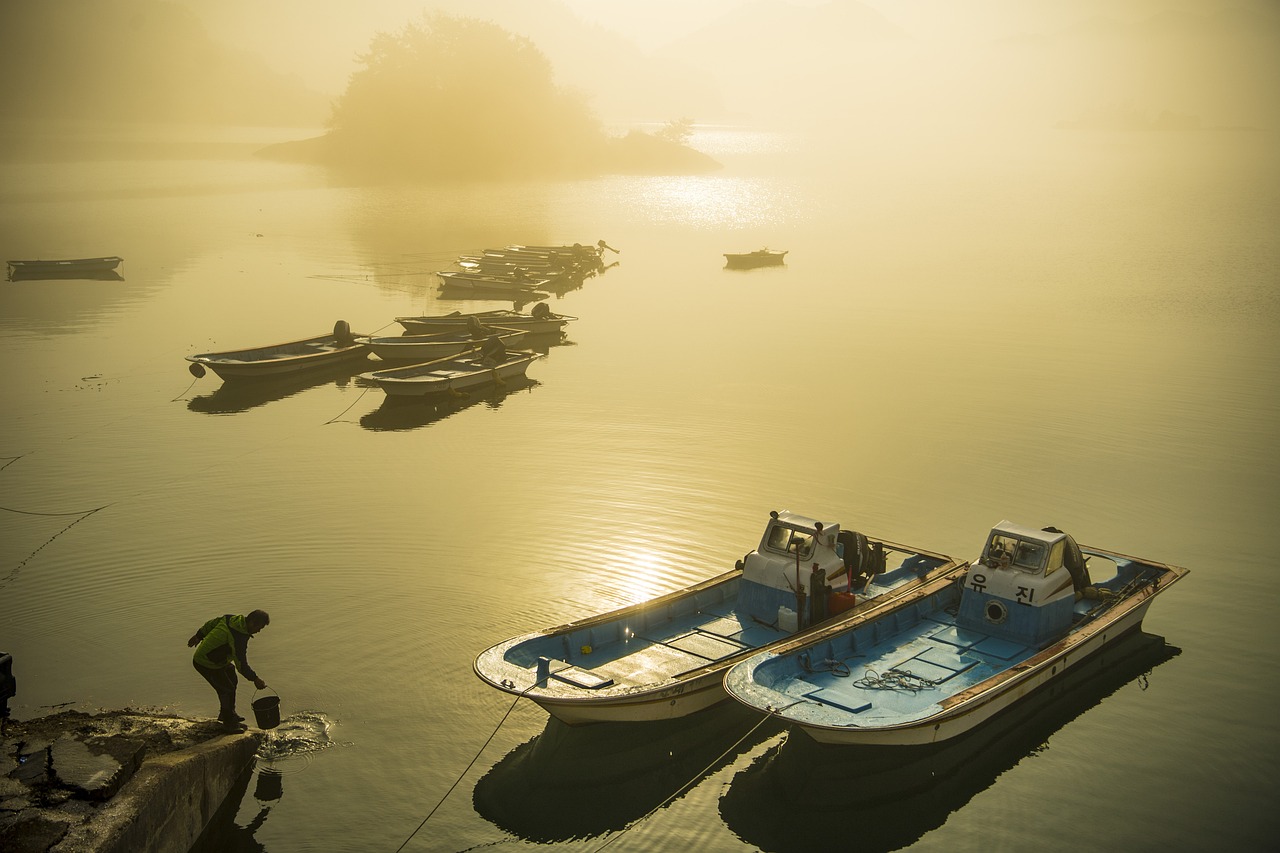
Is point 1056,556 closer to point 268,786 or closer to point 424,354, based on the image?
point 268,786

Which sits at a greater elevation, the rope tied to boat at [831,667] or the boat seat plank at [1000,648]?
the boat seat plank at [1000,648]

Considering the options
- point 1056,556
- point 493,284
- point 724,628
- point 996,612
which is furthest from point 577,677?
point 493,284

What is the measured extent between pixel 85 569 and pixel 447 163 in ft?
453

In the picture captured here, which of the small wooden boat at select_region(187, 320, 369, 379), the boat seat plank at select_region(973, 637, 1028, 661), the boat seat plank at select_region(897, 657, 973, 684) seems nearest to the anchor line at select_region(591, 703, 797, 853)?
the boat seat plank at select_region(897, 657, 973, 684)

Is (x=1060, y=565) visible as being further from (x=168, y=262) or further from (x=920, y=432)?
(x=168, y=262)

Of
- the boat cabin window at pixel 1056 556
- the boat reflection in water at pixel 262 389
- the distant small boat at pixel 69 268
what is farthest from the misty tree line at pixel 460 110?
the boat cabin window at pixel 1056 556

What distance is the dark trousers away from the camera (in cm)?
1506

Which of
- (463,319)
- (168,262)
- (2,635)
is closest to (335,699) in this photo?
(2,635)

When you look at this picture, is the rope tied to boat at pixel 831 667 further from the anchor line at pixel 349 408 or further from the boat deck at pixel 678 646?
the anchor line at pixel 349 408

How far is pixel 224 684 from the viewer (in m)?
15.1

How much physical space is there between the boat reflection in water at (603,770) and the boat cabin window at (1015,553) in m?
4.81

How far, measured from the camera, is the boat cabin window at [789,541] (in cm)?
1834

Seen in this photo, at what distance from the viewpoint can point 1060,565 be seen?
18281 millimetres

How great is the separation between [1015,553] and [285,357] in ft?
91.6
